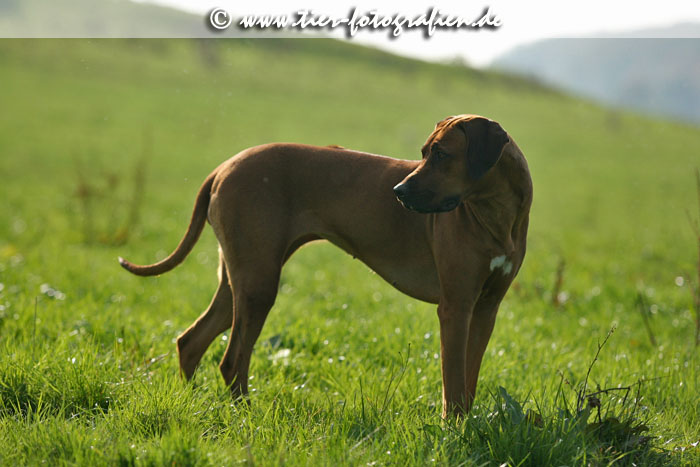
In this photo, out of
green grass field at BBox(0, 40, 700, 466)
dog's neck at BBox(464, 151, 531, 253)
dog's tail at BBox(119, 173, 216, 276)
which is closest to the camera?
green grass field at BBox(0, 40, 700, 466)

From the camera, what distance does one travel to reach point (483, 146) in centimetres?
305

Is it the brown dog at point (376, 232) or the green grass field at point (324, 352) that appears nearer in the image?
the green grass field at point (324, 352)

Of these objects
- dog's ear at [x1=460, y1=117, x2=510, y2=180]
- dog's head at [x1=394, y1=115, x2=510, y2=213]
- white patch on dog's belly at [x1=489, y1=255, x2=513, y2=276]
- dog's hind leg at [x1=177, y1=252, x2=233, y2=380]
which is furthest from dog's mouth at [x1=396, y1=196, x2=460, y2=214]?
dog's hind leg at [x1=177, y1=252, x2=233, y2=380]

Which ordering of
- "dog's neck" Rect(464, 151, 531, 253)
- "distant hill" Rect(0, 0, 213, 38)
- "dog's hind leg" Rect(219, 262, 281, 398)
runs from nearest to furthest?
"dog's neck" Rect(464, 151, 531, 253)
"dog's hind leg" Rect(219, 262, 281, 398)
"distant hill" Rect(0, 0, 213, 38)

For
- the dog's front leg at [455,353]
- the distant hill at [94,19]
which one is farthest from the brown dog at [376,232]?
the distant hill at [94,19]

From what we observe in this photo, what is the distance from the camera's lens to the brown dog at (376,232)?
3232mm

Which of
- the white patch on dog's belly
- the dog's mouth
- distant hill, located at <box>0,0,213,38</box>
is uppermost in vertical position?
distant hill, located at <box>0,0,213,38</box>

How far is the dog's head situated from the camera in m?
3.03

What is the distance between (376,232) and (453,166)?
0.70 meters

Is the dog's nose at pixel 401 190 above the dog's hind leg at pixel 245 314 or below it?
above

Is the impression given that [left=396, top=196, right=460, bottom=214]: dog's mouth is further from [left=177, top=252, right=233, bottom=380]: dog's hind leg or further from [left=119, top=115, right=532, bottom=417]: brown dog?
[left=177, top=252, right=233, bottom=380]: dog's hind leg

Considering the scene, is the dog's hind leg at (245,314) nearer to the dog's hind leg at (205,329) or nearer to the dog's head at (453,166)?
the dog's hind leg at (205,329)

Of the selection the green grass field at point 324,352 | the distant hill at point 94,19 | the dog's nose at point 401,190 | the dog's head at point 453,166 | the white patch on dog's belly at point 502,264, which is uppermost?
the distant hill at point 94,19

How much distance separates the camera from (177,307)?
6.02 meters
